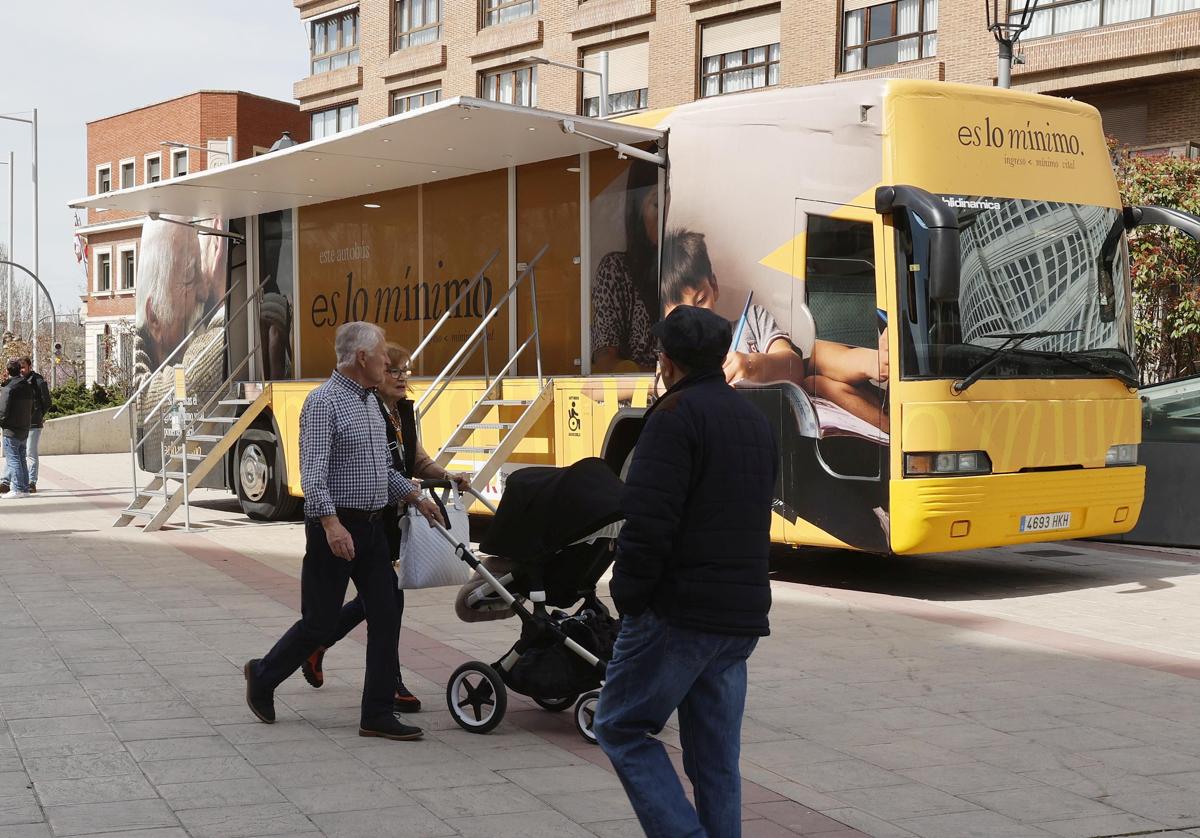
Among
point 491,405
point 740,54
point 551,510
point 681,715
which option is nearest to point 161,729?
point 551,510

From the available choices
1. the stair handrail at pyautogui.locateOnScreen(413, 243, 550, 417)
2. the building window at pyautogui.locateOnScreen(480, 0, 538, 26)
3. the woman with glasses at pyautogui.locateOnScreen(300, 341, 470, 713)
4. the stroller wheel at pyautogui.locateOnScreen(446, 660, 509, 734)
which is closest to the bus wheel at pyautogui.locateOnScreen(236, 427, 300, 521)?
the stair handrail at pyautogui.locateOnScreen(413, 243, 550, 417)

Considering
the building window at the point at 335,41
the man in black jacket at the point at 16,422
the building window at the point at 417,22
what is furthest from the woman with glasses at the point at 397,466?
the building window at the point at 335,41

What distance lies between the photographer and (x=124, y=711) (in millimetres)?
6680

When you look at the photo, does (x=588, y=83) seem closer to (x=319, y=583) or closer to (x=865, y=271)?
(x=865, y=271)

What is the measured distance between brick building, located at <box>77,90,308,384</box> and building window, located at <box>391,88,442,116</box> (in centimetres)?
1183

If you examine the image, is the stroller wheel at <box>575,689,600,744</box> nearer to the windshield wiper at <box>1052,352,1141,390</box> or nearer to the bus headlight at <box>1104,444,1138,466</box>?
the windshield wiper at <box>1052,352,1141,390</box>

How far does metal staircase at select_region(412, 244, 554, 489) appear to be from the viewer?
493 inches

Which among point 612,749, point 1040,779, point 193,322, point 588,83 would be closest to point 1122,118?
point 588,83

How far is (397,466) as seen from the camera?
6699 mm

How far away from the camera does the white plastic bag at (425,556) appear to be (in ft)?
21.1

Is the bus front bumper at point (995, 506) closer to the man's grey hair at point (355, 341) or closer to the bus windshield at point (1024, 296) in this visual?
the bus windshield at point (1024, 296)

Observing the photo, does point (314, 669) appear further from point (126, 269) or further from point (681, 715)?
point (126, 269)

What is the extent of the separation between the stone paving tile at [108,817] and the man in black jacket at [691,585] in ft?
5.90

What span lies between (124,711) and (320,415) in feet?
5.59
